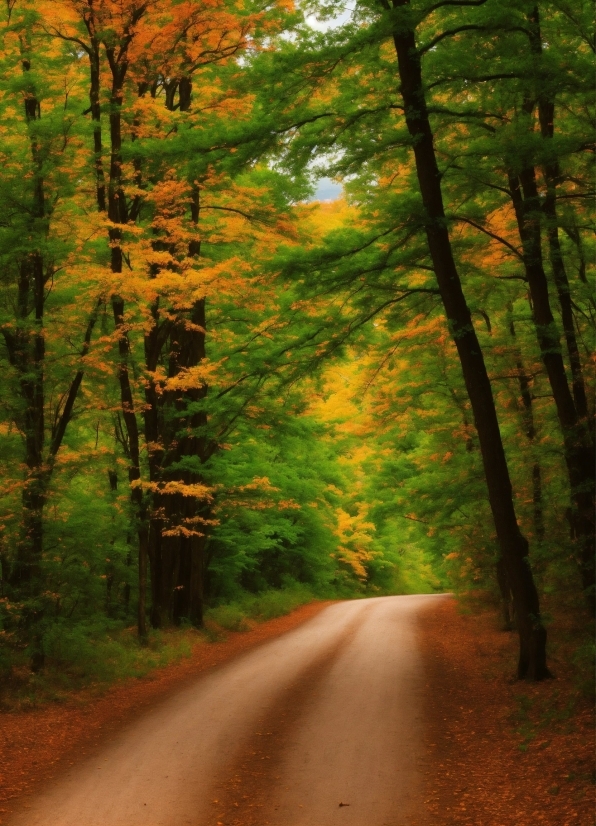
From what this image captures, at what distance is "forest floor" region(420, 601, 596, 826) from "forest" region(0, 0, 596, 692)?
2.87ft

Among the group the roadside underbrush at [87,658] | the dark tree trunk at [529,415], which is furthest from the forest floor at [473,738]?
the dark tree trunk at [529,415]

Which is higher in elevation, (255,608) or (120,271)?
(120,271)

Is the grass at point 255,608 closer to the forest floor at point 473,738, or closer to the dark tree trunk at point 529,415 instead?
the forest floor at point 473,738

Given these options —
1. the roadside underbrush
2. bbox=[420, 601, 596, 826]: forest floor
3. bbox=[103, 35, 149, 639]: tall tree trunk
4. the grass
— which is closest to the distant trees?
bbox=[420, 601, 596, 826]: forest floor

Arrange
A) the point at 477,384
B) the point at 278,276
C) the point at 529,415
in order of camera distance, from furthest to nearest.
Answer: the point at 529,415 < the point at 278,276 < the point at 477,384

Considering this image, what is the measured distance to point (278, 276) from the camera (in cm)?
1032

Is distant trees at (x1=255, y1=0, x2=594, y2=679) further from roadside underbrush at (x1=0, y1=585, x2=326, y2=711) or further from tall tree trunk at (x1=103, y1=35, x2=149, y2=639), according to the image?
roadside underbrush at (x1=0, y1=585, x2=326, y2=711)

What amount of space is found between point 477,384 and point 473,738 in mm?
4703

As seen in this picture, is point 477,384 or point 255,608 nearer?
point 477,384

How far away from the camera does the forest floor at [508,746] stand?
5734mm

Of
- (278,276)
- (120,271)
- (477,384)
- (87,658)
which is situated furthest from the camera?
(120,271)

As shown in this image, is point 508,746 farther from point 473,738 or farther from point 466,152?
point 466,152

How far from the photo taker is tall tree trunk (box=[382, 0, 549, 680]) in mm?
9695

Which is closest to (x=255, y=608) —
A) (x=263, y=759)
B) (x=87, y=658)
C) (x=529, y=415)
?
(x=87, y=658)
